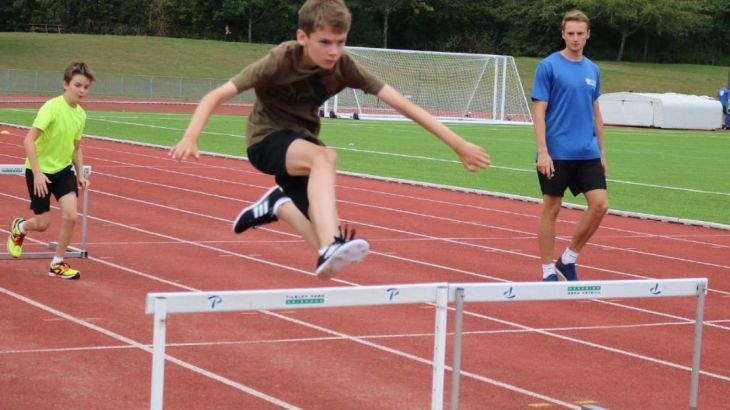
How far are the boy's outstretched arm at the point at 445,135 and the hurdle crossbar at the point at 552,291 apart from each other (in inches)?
19.1

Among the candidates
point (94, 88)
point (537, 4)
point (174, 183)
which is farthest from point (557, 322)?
point (537, 4)

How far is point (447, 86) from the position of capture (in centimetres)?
4356

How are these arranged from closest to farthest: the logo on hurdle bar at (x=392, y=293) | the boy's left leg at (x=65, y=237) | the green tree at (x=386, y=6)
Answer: the logo on hurdle bar at (x=392, y=293) → the boy's left leg at (x=65, y=237) → the green tree at (x=386, y=6)

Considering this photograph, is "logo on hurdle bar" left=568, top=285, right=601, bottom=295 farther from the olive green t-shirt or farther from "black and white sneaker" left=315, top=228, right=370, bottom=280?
the olive green t-shirt

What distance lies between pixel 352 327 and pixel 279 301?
404 cm

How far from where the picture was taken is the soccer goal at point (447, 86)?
42.2 metres

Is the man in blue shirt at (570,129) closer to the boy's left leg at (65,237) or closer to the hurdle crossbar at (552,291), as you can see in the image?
the hurdle crossbar at (552,291)

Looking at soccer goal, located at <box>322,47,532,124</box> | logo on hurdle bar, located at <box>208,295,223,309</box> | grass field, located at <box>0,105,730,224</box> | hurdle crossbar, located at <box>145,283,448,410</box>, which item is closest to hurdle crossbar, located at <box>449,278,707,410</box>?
hurdle crossbar, located at <box>145,283,448,410</box>

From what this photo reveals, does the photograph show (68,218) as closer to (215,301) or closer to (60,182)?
(60,182)

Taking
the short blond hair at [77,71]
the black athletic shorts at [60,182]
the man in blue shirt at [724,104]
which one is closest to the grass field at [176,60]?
the man in blue shirt at [724,104]

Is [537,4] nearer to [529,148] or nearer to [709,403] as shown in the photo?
[529,148]

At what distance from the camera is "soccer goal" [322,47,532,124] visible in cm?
4219

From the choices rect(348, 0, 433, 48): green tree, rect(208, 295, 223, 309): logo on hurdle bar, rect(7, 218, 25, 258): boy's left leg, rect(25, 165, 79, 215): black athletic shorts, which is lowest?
rect(7, 218, 25, 258): boy's left leg

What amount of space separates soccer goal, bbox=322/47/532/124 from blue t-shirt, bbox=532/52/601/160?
31.7 meters
